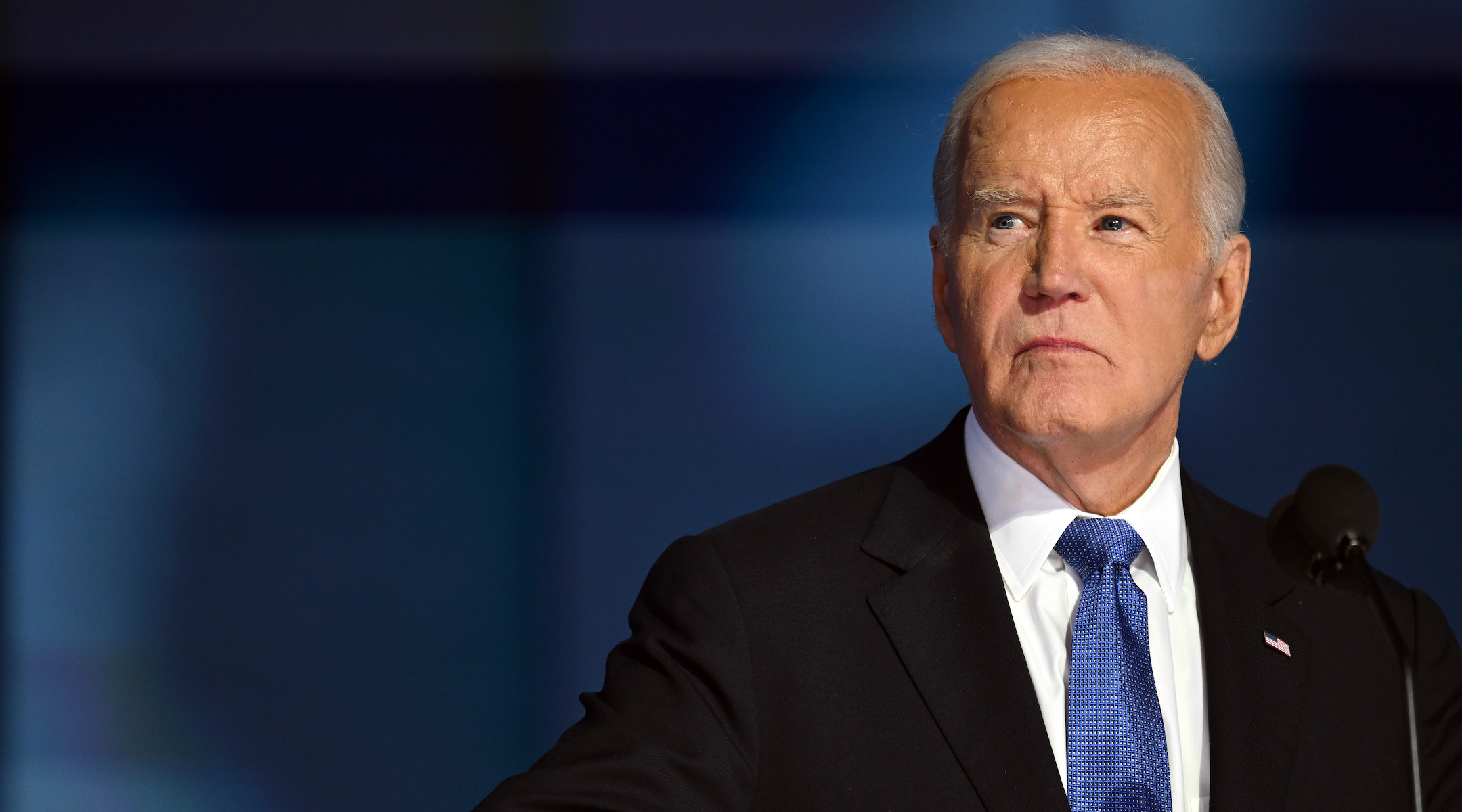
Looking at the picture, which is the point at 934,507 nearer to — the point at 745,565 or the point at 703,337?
the point at 745,565

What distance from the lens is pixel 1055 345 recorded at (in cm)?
139

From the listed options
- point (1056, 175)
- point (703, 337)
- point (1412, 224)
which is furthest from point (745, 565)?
point (1412, 224)

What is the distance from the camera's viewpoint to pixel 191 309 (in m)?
2.53

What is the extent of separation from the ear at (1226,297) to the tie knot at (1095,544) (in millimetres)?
285

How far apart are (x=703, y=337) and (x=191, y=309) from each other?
99cm

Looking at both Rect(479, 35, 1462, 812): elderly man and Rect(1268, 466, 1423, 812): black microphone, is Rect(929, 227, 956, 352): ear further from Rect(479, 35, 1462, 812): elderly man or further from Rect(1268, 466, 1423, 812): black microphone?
Rect(1268, 466, 1423, 812): black microphone

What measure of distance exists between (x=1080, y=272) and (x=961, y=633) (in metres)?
0.40

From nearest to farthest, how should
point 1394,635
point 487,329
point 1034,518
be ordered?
point 1394,635 < point 1034,518 < point 487,329

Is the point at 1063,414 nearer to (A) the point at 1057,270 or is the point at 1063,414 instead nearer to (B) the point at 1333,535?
(A) the point at 1057,270

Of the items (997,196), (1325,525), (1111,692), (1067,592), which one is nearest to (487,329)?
(997,196)

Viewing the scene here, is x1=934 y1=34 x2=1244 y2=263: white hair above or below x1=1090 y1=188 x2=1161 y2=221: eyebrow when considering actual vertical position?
above

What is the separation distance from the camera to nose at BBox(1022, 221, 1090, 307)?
4.53ft

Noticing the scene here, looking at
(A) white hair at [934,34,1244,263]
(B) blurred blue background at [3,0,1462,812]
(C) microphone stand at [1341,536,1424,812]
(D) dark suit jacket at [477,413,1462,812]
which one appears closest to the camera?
(C) microphone stand at [1341,536,1424,812]

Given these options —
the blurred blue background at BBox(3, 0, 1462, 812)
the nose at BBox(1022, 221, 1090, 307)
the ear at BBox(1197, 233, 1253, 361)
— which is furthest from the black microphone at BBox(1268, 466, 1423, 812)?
the blurred blue background at BBox(3, 0, 1462, 812)
